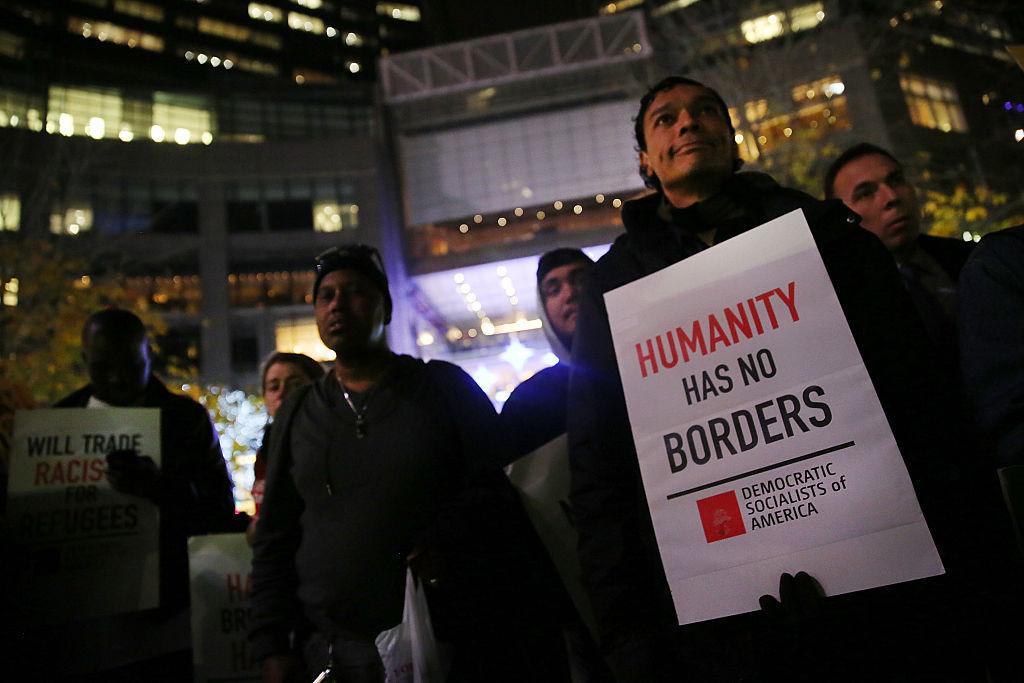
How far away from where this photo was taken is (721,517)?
182 centimetres

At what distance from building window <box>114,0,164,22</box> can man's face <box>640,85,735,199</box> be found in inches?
3076

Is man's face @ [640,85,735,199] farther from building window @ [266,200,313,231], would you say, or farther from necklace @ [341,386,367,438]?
building window @ [266,200,313,231]

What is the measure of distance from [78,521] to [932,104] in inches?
1710

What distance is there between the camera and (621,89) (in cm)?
4009

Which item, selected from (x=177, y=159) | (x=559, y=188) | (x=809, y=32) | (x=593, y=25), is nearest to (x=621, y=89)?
(x=593, y=25)

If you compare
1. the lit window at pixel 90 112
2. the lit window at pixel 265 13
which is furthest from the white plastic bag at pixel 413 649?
the lit window at pixel 265 13

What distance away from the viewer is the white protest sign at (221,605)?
4.11 meters

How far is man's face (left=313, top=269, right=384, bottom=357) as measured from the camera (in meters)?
3.27

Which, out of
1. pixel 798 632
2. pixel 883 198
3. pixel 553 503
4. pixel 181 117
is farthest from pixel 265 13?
pixel 798 632

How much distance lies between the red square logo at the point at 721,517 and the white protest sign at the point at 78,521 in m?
3.01

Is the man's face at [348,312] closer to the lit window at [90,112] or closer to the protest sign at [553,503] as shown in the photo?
the protest sign at [553,503]

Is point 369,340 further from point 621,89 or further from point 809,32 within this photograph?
point 621,89

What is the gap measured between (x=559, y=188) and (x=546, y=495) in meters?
39.1

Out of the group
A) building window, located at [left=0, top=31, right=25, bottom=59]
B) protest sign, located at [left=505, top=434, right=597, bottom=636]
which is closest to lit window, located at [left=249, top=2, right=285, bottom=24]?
building window, located at [left=0, top=31, right=25, bottom=59]
